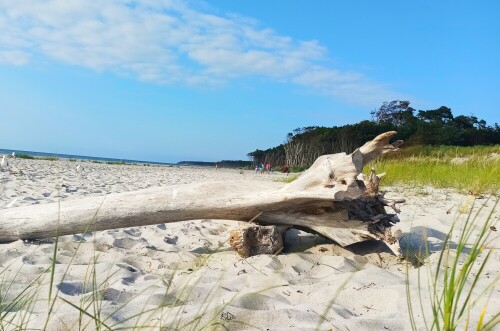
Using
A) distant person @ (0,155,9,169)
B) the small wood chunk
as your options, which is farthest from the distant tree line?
the small wood chunk

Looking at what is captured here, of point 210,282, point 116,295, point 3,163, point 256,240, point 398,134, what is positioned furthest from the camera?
point 398,134

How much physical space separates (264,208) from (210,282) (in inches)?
40.8

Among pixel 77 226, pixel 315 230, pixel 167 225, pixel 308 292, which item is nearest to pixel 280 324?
pixel 308 292

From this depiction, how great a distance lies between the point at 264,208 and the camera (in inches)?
149

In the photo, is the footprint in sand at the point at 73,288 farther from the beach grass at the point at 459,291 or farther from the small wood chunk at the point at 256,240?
the beach grass at the point at 459,291

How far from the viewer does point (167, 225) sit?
5094 mm

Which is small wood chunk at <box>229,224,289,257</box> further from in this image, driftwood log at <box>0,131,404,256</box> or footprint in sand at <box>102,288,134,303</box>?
footprint in sand at <box>102,288,134,303</box>

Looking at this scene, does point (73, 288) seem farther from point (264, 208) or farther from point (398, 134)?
point (398, 134)

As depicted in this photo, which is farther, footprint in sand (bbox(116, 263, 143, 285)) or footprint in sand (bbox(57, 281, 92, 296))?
footprint in sand (bbox(116, 263, 143, 285))

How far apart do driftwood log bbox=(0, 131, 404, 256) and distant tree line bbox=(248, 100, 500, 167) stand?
31.5m

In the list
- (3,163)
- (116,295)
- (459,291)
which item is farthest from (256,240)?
(3,163)

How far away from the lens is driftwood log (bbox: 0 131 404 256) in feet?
11.7

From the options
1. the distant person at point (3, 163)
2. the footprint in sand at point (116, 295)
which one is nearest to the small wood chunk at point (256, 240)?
the footprint in sand at point (116, 295)

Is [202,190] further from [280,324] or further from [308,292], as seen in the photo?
[280,324]
